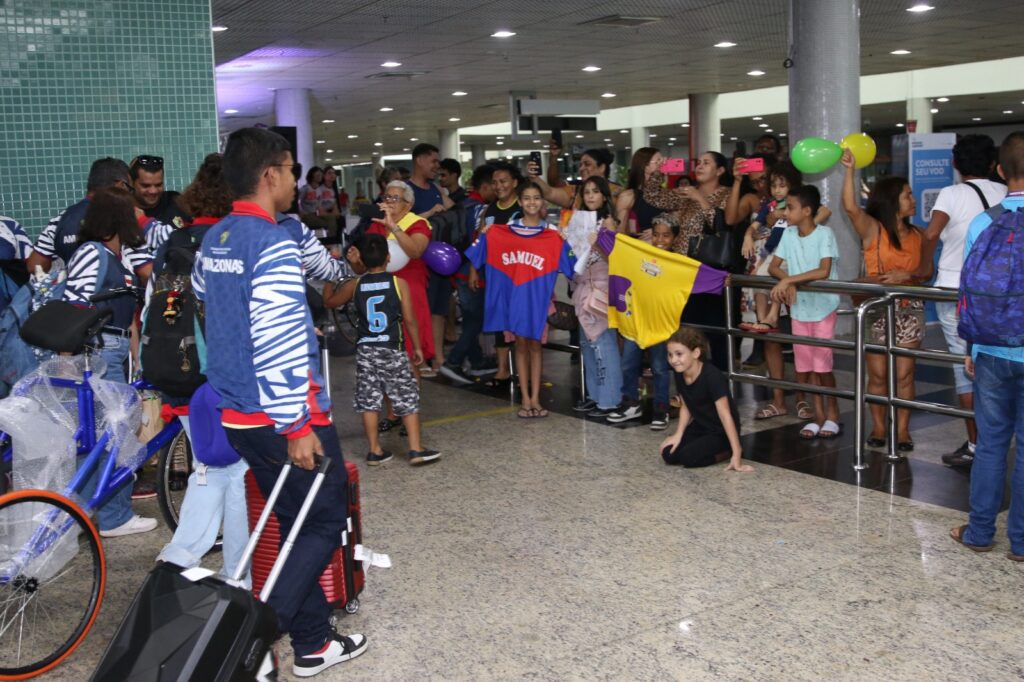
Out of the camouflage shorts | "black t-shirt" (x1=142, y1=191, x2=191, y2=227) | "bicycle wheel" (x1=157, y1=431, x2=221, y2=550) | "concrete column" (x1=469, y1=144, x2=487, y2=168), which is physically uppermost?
"concrete column" (x1=469, y1=144, x2=487, y2=168)

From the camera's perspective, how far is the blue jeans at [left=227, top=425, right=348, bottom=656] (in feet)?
9.99

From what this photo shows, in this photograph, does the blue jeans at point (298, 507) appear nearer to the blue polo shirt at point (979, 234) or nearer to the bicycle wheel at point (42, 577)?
the bicycle wheel at point (42, 577)

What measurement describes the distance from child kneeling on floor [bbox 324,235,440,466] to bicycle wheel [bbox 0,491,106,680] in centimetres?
217

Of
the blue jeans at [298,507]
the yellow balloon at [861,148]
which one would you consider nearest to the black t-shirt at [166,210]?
the blue jeans at [298,507]

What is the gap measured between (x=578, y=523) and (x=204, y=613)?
2.37 metres

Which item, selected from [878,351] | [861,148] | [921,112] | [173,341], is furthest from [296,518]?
[921,112]

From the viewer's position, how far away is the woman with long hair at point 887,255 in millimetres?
5711

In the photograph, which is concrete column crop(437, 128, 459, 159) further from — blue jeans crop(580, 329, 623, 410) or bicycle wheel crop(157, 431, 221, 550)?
bicycle wheel crop(157, 431, 221, 550)

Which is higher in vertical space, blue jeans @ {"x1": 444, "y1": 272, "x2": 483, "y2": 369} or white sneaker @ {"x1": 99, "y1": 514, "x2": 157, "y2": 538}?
blue jeans @ {"x1": 444, "y1": 272, "x2": 483, "y2": 369}

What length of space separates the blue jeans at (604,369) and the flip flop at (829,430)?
1.33m

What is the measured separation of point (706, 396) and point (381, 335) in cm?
180

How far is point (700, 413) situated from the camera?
5.48m

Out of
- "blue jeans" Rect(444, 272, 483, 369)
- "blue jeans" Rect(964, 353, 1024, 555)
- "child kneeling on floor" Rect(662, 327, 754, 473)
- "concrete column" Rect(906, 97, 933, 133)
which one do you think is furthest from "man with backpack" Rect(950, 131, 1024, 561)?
"concrete column" Rect(906, 97, 933, 133)

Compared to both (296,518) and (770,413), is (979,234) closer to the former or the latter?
(770,413)
